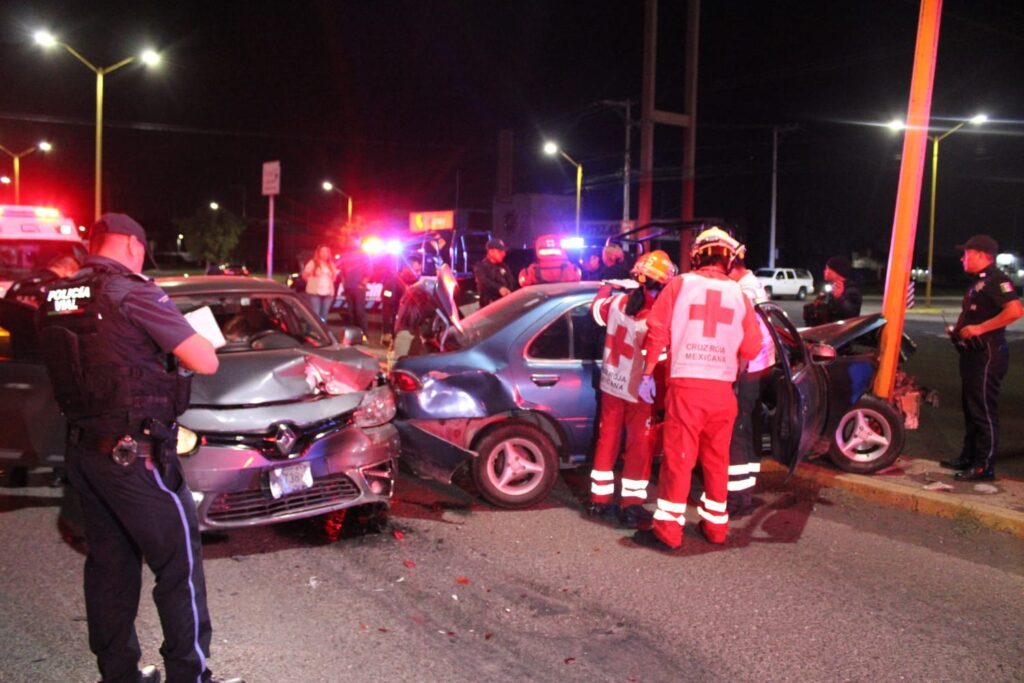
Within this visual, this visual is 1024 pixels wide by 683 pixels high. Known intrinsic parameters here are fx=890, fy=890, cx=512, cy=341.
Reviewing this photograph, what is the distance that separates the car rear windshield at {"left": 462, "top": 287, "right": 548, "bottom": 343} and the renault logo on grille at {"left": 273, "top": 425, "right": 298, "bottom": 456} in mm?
1702

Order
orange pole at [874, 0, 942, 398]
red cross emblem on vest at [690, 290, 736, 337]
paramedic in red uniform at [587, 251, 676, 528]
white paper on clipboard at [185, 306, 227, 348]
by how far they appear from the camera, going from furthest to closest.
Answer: orange pole at [874, 0, 942, 398]
paramedic in red uniform at [587, 251, 676, 528]
red cross emblem on vest at [690, 290, 736, 337]
white paper on clipboard at [185, 306, 227, 348]

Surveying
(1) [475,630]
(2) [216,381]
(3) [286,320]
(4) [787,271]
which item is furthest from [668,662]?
(4) [787,271]

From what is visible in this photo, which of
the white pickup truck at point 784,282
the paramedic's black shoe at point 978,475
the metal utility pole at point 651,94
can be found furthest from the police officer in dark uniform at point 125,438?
the white pickup truck at point 784,282

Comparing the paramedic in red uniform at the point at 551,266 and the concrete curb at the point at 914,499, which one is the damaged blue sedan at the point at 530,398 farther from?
the paramedic in red uniform at the point at 551,266

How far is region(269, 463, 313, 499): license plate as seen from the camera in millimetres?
4801

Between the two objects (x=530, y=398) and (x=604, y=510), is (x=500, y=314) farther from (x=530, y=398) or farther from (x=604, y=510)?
(x=604, y=510)

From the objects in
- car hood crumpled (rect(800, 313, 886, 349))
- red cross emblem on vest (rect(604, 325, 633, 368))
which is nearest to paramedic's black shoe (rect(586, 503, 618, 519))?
red cross emblem on vest (rect(604, 325, 633, 368))

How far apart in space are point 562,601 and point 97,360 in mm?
2528

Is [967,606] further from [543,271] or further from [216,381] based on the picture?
[543,271]

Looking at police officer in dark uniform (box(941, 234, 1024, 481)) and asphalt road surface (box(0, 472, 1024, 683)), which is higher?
police officer in dark uniform (box(941, 234, 1024, 481))

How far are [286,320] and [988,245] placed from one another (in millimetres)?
5191

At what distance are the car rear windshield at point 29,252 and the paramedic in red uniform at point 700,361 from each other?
32.5ft

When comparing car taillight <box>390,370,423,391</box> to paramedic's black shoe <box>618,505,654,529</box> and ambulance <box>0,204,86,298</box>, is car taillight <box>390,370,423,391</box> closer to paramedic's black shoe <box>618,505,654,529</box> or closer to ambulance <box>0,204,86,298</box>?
paramedic's black shoe <box>618,505,654,529</box>

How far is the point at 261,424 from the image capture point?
486cm
